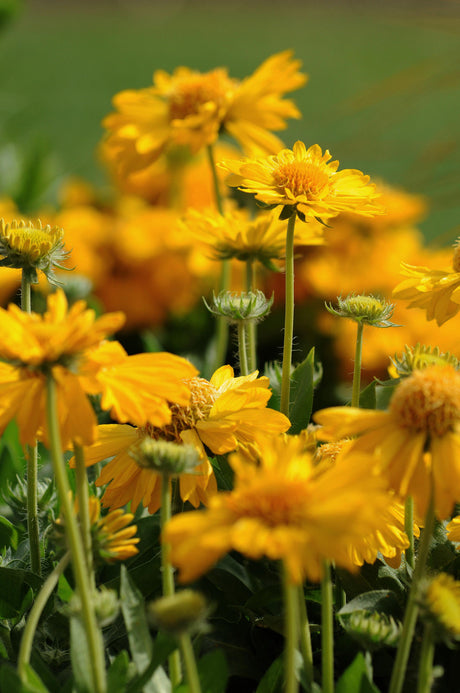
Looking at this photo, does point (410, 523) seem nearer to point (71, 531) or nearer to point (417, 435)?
point (417, 435)

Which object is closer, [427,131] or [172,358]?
[172,358]

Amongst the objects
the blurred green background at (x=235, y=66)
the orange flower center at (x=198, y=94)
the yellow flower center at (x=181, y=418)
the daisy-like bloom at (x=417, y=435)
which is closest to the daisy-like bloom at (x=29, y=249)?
the yellow flower center at (x=181, y=418)

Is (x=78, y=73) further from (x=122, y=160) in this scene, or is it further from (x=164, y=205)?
(x=122, y=160)

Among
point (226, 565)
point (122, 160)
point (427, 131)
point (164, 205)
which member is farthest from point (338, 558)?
point (427, 131)

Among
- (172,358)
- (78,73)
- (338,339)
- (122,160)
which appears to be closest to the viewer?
(172,358)

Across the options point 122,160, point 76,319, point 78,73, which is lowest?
point 76,319

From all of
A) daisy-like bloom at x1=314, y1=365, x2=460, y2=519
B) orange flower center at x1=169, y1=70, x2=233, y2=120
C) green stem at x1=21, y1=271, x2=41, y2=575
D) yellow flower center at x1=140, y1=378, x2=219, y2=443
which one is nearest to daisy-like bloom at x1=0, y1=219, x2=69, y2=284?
green stem at x1=21, y1=271, x2=41, y2=575
